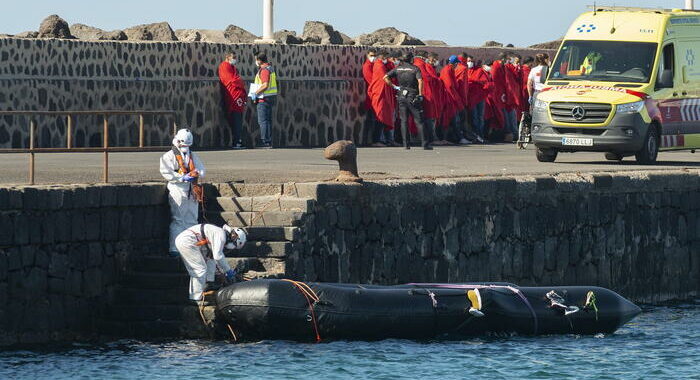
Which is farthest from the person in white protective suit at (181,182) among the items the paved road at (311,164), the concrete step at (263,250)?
the paved road at (311,164)

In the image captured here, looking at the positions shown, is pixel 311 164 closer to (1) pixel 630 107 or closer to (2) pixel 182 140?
(1) pixel 630 107

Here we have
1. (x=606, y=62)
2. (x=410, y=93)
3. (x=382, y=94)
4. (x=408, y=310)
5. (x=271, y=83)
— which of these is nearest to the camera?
(x=408, y=310)

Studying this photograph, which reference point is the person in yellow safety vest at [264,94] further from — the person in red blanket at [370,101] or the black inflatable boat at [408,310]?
the black inflatable boat at [408,310]

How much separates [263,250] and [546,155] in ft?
31.0

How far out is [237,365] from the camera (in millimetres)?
17953

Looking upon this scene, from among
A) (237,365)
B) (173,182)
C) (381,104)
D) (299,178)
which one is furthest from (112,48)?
(237,365)

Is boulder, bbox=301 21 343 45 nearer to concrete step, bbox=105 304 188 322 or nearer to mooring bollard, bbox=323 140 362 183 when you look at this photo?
mooring bollard, bbox=323 140 362 183

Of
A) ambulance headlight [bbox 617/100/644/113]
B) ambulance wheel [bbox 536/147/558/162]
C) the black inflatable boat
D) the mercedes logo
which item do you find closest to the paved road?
ambulance wheel [bbox 536/147/558/162]

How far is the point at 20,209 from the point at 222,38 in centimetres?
2331

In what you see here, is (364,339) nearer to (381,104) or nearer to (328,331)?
(328,331)

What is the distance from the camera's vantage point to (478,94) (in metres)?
36.5

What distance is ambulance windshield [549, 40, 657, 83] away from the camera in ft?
92.0

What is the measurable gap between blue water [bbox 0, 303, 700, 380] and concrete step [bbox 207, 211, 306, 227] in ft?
5.34

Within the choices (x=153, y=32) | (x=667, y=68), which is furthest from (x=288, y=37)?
(x=667, y=68)
